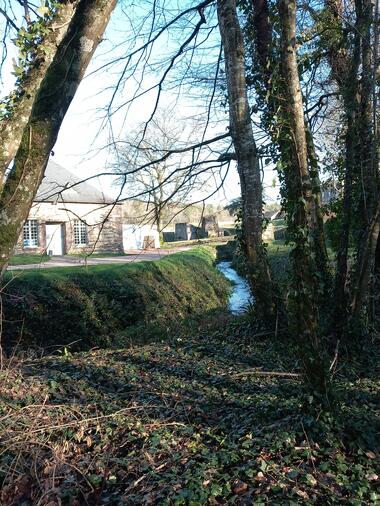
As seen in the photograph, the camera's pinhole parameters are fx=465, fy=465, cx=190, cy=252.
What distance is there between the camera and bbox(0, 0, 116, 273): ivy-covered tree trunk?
9.66 ft

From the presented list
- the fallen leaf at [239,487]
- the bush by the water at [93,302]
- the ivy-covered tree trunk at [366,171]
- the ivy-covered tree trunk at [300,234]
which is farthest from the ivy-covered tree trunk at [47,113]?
the bush by the water at [93,302]

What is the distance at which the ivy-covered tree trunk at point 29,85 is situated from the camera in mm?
2986

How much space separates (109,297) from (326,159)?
7.06 metres

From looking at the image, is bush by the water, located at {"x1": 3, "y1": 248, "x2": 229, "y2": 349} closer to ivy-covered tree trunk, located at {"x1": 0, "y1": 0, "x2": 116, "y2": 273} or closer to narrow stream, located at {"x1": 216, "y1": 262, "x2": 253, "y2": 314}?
narrow stream, located at {"x1": 216, "y1": 262, "x2": 253, "y2": 314}

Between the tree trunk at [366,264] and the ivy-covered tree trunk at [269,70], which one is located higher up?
the ivy-covered tree trunk at [269,70]

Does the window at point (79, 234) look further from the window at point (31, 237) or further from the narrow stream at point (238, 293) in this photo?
the narrow stream at point (238, 293)

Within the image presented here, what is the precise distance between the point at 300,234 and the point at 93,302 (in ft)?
31.0

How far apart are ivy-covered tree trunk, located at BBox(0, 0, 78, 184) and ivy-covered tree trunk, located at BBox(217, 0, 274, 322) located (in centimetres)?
464

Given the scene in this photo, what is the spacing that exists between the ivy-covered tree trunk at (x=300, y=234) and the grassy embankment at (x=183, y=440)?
16.2 inches

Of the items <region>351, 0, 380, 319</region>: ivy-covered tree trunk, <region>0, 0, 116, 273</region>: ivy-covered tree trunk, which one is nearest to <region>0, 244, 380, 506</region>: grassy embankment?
<region>351, 0, 380, 319</region>: ivy-covered tree trunk

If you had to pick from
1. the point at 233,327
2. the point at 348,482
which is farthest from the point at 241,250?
the point at 348,482

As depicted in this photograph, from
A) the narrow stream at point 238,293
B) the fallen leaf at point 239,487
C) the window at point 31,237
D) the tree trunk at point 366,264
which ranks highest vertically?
the window at point 31,237

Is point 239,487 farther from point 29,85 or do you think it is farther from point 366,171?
point 366,171

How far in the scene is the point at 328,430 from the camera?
13.0ft
